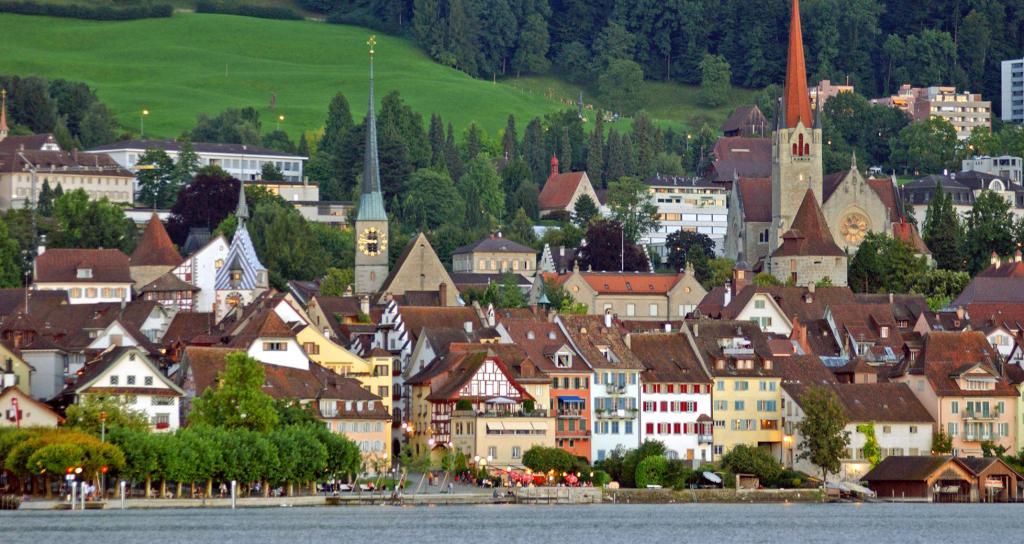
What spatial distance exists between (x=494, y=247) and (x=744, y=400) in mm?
63970

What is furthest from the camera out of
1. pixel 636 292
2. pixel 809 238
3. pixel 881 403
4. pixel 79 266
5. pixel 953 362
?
pixel 809 238

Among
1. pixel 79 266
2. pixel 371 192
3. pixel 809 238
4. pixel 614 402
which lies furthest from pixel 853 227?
pixel 614 402

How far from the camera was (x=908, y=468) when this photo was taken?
380 feet

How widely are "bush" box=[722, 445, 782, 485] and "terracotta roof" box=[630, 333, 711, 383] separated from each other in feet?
21.7

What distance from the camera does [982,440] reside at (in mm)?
121500

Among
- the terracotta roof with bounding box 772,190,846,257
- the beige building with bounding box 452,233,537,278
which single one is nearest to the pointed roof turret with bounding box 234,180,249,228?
the beige building with bounding box 452,233,537,278

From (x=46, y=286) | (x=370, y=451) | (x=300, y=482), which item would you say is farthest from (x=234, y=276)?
Result: (x=300, y=482)

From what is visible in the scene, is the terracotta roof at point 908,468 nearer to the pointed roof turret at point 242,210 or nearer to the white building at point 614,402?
the white building at point 614,402

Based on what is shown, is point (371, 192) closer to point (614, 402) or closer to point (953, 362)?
point (614, 402)

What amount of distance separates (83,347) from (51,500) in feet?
89.0

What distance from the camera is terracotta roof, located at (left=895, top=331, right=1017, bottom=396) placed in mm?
122250

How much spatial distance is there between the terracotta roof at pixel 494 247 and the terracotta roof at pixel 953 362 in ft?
198

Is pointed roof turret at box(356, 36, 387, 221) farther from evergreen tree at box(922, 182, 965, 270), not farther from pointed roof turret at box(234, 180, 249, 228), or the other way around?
evergreen tree at box(922, 182, 965, 270)

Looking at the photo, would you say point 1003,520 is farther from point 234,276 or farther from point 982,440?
point 234,276
